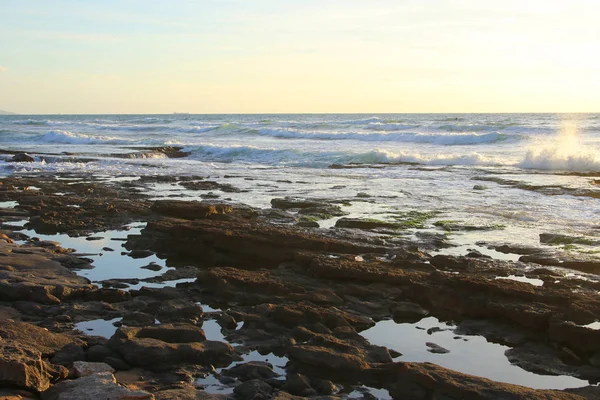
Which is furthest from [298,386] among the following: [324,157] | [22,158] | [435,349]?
[324,157]

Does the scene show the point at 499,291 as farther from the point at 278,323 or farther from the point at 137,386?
the point at 137,386

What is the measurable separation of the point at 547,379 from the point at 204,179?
665 inches

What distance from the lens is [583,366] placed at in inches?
246

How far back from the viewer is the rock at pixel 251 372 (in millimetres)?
5773

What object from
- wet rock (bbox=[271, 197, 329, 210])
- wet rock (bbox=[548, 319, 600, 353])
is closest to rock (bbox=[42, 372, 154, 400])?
wet rock (bbox=[548, 319, 600, 353])

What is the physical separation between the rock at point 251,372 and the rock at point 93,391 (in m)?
1.06

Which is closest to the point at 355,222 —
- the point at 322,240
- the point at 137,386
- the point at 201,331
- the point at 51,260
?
the point at 322,240

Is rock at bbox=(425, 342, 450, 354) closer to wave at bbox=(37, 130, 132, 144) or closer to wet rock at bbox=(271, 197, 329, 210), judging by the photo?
wet rock at bbox=(271, 197, 329, 210)

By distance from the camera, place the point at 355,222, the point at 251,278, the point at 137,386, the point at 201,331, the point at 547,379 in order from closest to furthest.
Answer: the point at 137,386 → the point at 547,379 → the point at 201,331 → the point at 251,278 → the point at 355,222

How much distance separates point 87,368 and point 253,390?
1.43 m

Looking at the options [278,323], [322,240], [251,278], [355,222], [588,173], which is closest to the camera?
[278,323]

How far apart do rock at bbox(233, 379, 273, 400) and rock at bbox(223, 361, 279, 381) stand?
25 cm

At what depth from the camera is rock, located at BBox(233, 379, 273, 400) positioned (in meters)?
5.30

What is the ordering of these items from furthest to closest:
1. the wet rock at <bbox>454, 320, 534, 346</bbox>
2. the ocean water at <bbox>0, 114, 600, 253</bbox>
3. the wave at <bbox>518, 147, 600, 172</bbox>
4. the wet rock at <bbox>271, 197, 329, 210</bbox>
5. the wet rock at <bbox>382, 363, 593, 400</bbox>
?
1. the wave at <bbox>518, 147, 600, 172</bbox>
2. the wet rock at <bbox>271, 197, 329, 210</bbox>
3. the ocean water at <bbox>0, 114, 600, 253</bbox>
4. the wet rock at <bbox>454, 320, 534, 346</bbox>
5. the wet rock at <bbox>382, 363, 593, 400</bbox>
